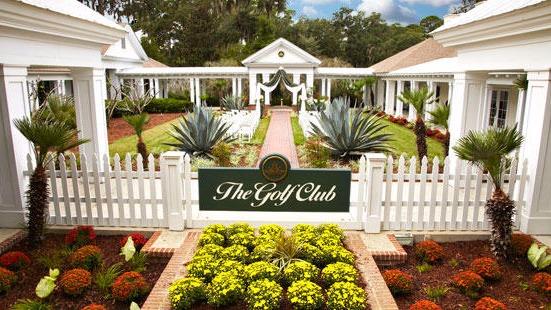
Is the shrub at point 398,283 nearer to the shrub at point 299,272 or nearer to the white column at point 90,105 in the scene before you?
the shrub at point 299,272

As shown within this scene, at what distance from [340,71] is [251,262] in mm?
28847

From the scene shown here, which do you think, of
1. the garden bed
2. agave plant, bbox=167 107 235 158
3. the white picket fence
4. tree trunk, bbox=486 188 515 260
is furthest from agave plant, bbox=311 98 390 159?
the garden bed

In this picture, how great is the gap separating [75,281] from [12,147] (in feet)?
8.56

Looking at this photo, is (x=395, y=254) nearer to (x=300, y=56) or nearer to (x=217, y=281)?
(x=217, y=281)

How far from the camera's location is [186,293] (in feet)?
13.1

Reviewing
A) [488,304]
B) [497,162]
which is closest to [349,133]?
[497,162]

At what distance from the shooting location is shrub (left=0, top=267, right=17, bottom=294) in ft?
15.1

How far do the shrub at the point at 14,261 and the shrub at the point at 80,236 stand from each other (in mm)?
601

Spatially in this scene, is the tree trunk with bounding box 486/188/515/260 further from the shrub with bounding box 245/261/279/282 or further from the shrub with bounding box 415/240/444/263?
the shrub with bounding box 245/261/279/282

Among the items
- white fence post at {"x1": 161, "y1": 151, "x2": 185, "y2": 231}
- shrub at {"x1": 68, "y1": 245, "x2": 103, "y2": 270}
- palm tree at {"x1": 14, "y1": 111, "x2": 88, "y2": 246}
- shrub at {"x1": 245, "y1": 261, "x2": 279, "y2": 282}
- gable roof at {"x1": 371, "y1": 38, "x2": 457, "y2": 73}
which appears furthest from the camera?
gable roof at {"x1": 371, "y1": 38, "x2": 457, "y2": 73}

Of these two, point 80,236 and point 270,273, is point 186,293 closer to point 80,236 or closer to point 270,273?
point 270,273

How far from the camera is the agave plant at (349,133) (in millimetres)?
10281

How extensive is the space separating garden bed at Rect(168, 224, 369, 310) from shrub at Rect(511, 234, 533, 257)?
233 centimetres

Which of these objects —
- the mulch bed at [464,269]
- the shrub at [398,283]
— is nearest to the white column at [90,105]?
the shrub at [398,283]
